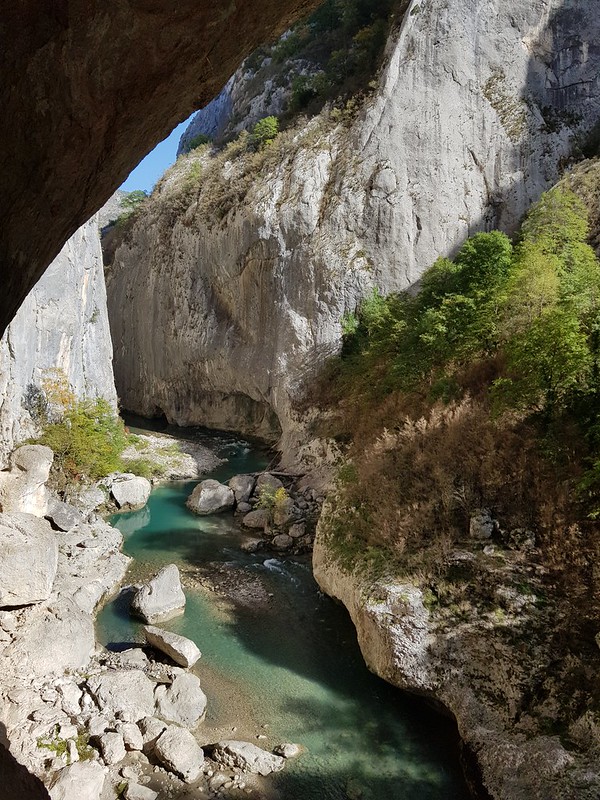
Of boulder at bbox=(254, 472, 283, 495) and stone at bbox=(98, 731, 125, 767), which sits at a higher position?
boulder at bbox=(254, 472, 283, 495)

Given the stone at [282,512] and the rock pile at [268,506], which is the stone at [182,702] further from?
the stone at [282,512]

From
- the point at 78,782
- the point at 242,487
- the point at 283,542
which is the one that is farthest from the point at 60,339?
the point at 78,782

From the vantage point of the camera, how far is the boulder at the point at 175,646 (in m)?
10.2

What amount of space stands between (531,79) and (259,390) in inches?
701

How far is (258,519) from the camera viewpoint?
A: 56.7 feet

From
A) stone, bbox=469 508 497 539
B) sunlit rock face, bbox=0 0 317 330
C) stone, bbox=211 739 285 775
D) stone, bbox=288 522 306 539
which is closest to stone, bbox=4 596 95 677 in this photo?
stone, bbox=211 739 285 775

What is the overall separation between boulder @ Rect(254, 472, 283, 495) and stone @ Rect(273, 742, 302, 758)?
33.7 ft

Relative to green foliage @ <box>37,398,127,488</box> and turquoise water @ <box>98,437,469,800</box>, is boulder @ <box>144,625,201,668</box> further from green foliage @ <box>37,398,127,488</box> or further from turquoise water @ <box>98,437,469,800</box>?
green foliage @ <box>37,398,127,488</box>

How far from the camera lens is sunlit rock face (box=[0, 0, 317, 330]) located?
9.91ft

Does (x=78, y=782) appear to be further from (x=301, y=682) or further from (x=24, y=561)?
(x=24, y=561)

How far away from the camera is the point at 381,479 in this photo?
12266 millimetres

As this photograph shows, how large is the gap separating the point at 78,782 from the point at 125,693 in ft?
6.18

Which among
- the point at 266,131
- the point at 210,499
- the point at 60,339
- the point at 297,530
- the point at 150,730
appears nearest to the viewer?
the point at 150,730

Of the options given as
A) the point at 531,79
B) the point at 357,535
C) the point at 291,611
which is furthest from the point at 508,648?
the point at 531,79
